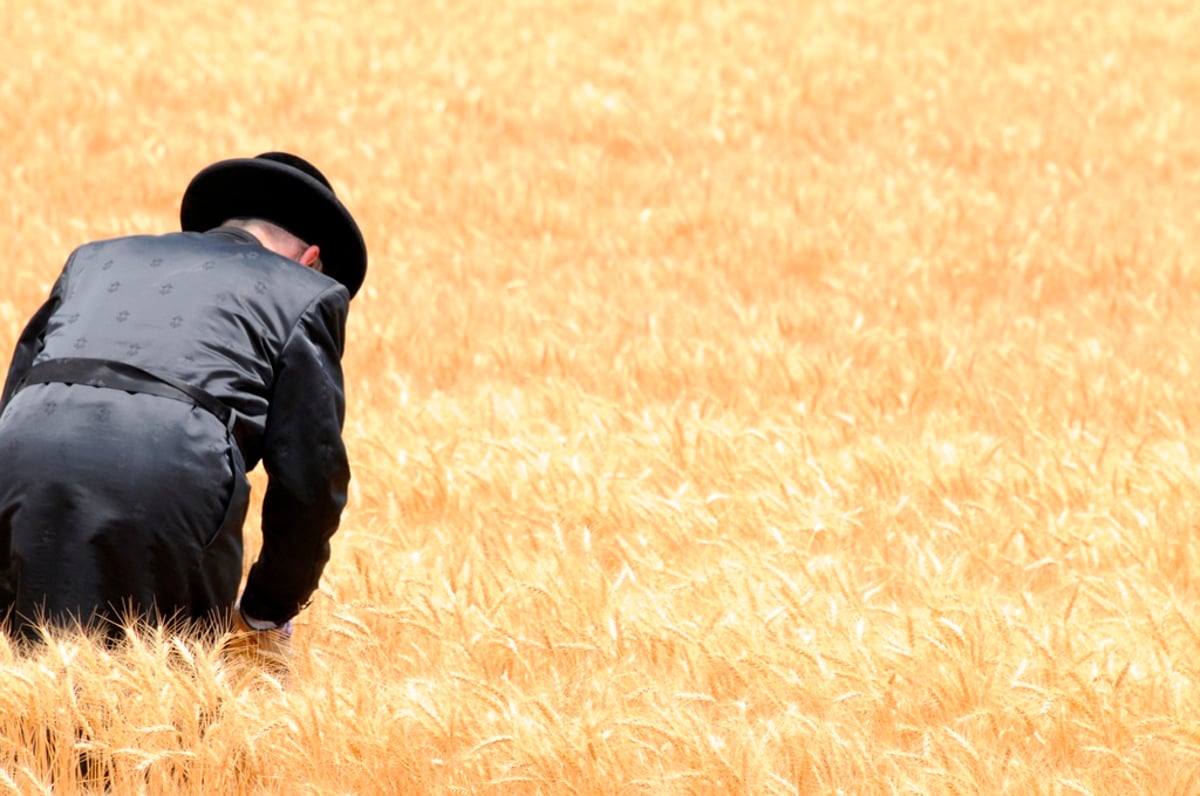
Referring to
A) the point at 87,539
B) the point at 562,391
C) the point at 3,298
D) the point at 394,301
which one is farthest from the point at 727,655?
the point at 3,298

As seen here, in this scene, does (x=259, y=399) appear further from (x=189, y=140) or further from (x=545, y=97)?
(x=545, y=97)

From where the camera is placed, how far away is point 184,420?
3010 millimetres

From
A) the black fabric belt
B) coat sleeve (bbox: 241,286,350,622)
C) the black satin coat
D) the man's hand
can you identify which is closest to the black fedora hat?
the black satin coat

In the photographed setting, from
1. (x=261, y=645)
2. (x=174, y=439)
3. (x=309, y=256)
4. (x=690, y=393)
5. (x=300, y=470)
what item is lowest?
(x=690, y=393)

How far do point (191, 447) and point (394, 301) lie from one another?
175 inches

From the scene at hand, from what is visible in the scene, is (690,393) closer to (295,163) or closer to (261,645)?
(295,163)

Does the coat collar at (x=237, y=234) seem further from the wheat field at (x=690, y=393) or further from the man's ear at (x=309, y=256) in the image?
the wheat field at (x=690, y=393)

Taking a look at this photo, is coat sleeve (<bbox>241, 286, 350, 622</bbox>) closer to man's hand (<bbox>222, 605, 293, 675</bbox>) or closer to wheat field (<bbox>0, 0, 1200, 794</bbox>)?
man's hand (<bbox>222, 605, 293, 675</bbox>)

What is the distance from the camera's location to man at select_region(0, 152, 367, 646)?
295 centimetres

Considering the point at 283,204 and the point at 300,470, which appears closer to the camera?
the point at 300,470

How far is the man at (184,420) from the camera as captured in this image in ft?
9.68

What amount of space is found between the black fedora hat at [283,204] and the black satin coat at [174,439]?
103 mm

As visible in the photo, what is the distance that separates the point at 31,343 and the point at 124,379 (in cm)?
39

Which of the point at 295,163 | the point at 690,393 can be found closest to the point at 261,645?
the point at 295,163
